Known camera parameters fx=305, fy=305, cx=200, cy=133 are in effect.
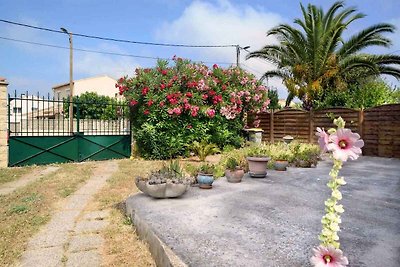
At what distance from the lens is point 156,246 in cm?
335

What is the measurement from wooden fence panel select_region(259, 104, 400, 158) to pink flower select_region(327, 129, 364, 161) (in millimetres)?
10923

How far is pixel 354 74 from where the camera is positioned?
16.1 meters

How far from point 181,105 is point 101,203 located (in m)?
6.04

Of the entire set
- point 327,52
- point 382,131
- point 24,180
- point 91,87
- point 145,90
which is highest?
point 91,87

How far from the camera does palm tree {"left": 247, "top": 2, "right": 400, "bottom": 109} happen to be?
Result: 48.5 ft

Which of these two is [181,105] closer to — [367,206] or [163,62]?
[163,62]

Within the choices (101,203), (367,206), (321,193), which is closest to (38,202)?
(101,203)

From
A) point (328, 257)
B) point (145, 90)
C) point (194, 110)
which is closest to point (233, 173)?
point (328, 257)

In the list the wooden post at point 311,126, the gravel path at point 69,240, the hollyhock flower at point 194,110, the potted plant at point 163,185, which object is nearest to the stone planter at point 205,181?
the potted plant at point 163,185

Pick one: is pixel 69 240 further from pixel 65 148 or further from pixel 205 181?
pixel 65 148

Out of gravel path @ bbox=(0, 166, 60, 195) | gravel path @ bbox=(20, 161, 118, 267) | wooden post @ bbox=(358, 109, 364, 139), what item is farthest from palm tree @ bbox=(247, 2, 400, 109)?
gravel path @ bbox=(20, 161, 118, 267)

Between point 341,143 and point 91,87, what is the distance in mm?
41580

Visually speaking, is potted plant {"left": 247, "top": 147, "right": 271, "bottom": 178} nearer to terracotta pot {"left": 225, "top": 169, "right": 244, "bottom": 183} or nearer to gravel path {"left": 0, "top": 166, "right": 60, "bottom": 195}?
terracotta pot {"left": 225, "top": 169, "right": 244, "bottom": 183}

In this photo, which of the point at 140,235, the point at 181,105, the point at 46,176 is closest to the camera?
the point at 140,235
